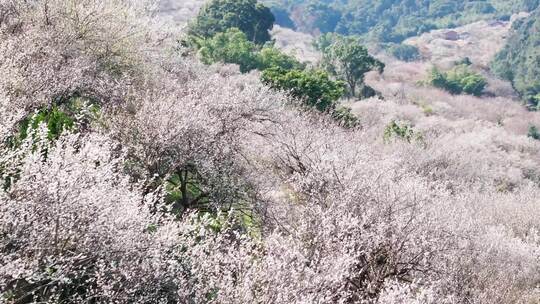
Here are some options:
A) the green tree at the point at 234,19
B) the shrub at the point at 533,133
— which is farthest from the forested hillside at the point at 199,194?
the shrub at the point at 533,133

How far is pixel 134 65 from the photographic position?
44.2 feet

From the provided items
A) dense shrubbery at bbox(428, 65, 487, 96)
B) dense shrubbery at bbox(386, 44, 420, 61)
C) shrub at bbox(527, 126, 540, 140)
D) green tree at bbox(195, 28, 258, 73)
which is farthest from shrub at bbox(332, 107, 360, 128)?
dense shrubbery at bbox(386, 44, 420, 61)

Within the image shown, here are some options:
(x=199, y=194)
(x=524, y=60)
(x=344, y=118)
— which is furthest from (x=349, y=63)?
(x=524, y=60)

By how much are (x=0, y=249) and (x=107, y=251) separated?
38.5 inches

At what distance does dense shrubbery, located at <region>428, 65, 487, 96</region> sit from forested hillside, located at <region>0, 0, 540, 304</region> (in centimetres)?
2873

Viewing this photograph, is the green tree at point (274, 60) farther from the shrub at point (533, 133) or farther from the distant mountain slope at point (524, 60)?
the distant mountain slope at point (524, 60)

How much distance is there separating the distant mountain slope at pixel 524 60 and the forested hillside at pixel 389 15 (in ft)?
102

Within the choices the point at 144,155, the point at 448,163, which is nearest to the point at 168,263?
the point at 144,155

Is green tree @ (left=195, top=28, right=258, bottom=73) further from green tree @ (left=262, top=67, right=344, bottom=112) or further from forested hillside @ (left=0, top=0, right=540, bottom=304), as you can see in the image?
green tree @ (left=262, top=67, right=344, bottom=112)

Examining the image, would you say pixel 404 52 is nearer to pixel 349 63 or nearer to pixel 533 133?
pixel 533 133

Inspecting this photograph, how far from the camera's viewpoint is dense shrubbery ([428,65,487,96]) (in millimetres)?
55625

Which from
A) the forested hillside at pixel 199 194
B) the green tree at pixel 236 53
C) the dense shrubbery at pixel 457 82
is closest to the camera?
the forested hillside at pixel 199 194

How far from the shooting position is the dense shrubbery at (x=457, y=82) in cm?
5562

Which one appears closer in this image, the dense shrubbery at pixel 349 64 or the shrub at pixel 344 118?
the shrub at pixel 344 118
